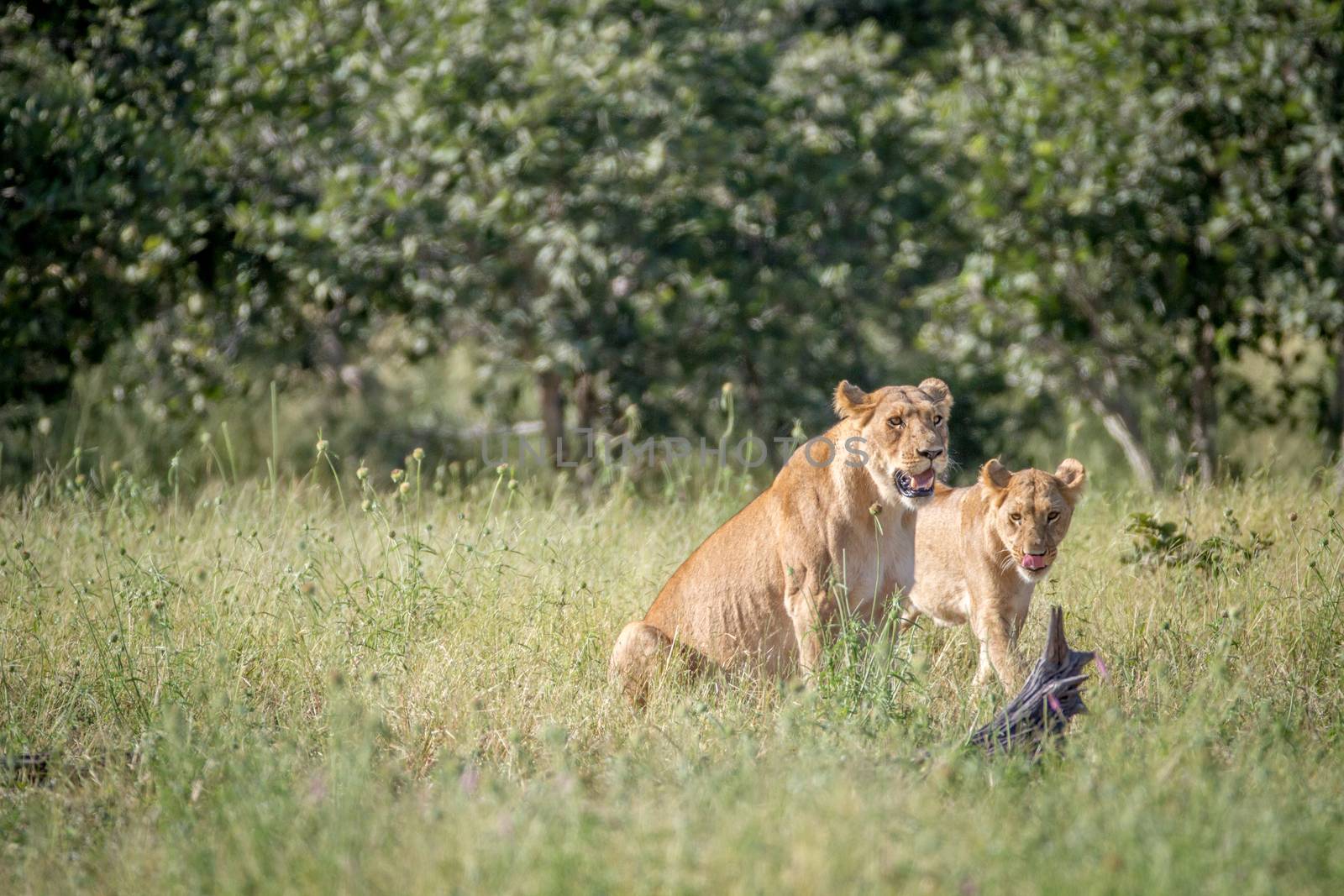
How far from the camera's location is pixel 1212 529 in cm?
633

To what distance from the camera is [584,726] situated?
455cm

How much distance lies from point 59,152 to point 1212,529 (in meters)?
6.62

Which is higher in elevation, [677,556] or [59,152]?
[59,152]

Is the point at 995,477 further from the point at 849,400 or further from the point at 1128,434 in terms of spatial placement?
the point at 1128,434

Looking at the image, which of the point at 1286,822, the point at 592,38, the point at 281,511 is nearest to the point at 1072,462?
the point at 1286,822

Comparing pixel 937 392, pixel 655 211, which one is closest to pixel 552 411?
pixel 655 211

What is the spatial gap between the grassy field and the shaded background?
2.42 meters

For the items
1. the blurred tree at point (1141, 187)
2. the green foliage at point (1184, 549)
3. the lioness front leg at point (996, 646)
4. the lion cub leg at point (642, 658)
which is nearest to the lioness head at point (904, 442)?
the lioness front leg at point (996, 646)

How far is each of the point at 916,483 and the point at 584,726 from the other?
1.41m

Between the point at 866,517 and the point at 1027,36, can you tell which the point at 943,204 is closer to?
the point at 1027,36

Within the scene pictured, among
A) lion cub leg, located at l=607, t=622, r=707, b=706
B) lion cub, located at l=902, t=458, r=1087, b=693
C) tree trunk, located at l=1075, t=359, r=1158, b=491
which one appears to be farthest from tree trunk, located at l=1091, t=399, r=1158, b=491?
lion cub leg, located at l=607, t=622, r=707, b=706

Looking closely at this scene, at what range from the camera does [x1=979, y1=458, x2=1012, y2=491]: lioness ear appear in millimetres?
4820

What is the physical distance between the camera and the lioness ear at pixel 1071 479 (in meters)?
4.84

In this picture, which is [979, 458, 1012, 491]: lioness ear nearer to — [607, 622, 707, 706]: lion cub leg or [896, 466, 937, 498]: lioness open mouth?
[896, 466, 937, 498]: lioness open mouth
